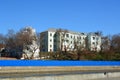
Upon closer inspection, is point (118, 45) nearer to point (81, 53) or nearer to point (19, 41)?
point (81, 53)

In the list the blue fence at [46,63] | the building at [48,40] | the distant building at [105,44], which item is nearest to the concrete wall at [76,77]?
the blue fence at [46,63]

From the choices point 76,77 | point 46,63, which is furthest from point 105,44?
point 76,77

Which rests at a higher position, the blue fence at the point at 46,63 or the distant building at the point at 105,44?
the distant building at the point at 105,44

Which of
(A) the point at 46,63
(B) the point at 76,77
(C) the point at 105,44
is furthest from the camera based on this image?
(C) the point at 105,44

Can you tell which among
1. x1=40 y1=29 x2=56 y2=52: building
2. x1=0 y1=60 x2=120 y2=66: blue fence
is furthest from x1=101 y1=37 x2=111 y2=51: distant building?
x1=0 y1=60 x2=120 y2=66: blue fence

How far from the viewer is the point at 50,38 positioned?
510ft

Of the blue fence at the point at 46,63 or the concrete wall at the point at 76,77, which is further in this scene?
the blue fence at the point at 46,63

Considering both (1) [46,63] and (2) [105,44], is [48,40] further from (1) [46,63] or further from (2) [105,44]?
(1) [46,63]

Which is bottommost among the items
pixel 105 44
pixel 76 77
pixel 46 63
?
pixel 76 77

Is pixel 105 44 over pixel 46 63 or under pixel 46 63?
over

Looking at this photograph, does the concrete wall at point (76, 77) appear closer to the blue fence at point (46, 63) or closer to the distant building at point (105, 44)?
the blue fence at point (46, 63)

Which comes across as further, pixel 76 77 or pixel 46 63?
pixel 46 63

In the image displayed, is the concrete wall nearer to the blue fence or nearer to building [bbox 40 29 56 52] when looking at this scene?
the blue fence

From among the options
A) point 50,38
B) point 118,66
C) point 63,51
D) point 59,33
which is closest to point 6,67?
point 118,66
